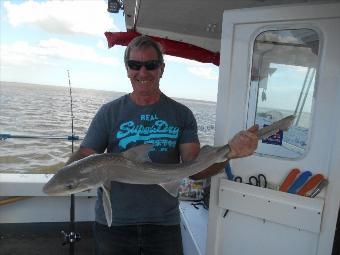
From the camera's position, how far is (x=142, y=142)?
95.4 inches

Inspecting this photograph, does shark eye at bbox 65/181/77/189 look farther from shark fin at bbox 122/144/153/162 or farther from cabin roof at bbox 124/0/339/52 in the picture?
cabin roof at bbox 124/0/339/52

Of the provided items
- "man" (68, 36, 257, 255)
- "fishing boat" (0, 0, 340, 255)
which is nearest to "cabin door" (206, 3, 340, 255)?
"fishing boat" (0, 0, 340, 255)

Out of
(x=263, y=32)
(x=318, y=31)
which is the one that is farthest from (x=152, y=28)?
(x=318, y=31)

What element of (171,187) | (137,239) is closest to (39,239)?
(137,239)

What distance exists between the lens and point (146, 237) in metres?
2.44

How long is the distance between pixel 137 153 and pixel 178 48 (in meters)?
3.93

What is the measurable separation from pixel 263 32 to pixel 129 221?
5.66ft

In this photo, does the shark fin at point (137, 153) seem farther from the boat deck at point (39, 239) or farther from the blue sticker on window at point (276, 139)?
the boat deck at point (39, 239)

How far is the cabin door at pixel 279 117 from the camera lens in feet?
8.17

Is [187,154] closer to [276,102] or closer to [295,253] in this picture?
[276,102]

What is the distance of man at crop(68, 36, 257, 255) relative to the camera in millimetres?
2408

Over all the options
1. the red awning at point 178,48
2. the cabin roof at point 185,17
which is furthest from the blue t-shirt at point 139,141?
the red awning at point 178,48

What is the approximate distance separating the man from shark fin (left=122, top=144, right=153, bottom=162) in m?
0.32

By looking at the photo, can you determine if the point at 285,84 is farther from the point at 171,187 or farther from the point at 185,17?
the point at 185,17
